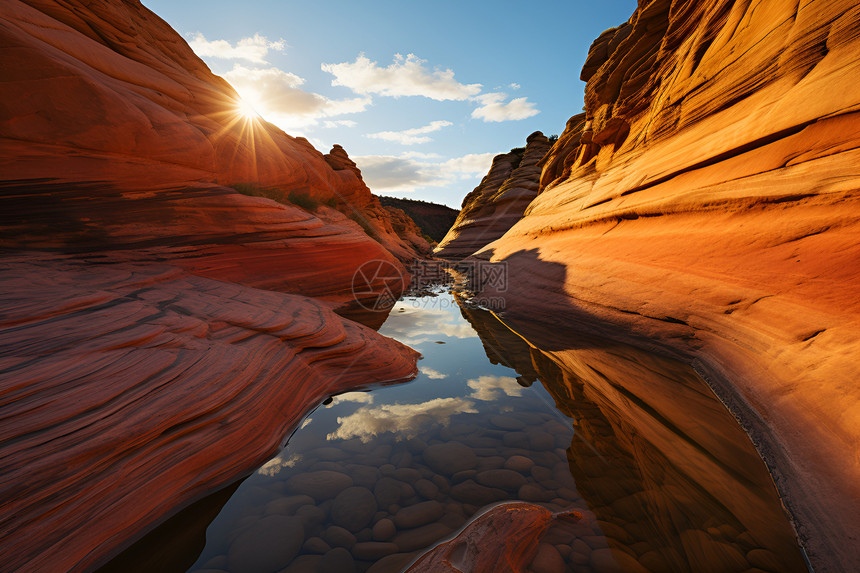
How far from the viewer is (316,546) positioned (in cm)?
197

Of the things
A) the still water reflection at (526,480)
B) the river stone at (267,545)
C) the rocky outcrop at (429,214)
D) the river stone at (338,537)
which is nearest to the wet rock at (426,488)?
the still water reflection at (526,480)

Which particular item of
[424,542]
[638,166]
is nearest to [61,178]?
[424,542]

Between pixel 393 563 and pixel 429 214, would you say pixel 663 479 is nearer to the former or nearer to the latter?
pixel 393 563

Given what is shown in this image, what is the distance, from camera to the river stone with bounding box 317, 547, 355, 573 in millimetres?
1844

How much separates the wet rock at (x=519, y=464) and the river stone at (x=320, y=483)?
4.57 ft

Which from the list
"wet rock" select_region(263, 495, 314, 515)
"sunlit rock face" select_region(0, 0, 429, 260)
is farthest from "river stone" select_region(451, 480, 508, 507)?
"sunlit rock face" select_region(0, 0, 429, 260)

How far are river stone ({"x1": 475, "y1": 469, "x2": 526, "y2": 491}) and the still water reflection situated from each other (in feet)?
0.04

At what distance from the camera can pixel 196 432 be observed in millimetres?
2510

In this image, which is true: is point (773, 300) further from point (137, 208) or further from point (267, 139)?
point (267, 139)

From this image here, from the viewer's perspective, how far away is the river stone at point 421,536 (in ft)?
6.56

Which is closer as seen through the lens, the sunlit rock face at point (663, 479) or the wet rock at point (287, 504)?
the sunlit rock face at point (663, 479)

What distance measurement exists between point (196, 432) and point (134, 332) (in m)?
1.31

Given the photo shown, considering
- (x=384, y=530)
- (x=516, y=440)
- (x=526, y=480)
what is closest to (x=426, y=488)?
(x=384, y=530)

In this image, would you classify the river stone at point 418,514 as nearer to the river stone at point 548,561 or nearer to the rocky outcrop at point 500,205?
the river stone at point 548,561
